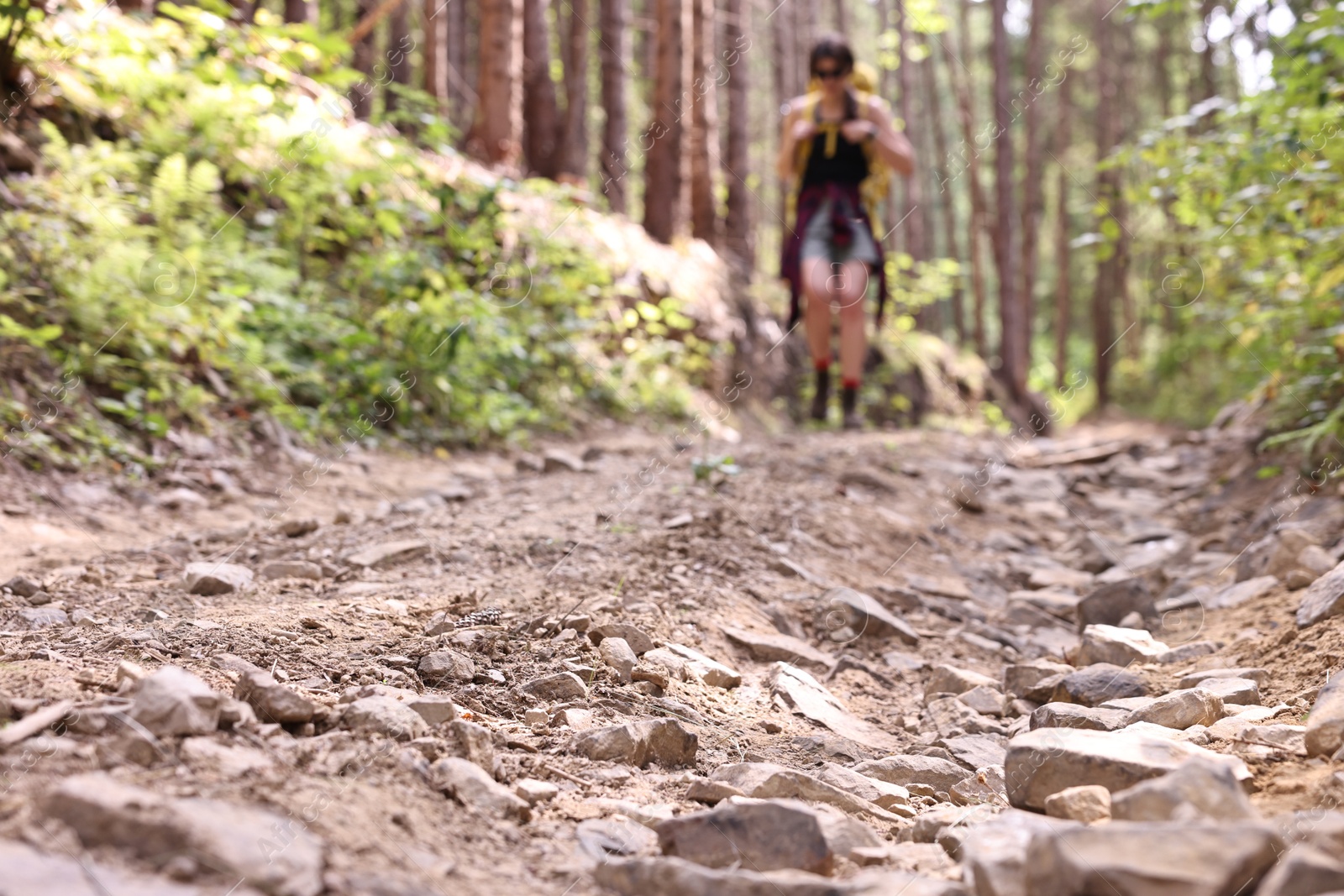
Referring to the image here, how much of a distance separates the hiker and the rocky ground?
1942 mm

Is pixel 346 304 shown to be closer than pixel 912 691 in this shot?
No

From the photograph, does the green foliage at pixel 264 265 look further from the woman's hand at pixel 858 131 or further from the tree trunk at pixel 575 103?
the tree trunk at pixel 575 103

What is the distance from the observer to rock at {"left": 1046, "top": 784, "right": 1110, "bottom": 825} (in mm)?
1715

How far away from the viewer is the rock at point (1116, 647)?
299 cm

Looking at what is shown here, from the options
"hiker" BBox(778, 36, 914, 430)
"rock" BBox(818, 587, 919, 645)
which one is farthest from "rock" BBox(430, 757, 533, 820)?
"hiker" BBox(778, 36, 914, 430)

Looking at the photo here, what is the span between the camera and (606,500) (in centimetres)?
429

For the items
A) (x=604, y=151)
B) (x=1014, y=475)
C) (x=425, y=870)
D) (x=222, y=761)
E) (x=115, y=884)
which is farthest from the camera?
(x=604, y=151)

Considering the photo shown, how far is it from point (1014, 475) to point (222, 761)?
588cm

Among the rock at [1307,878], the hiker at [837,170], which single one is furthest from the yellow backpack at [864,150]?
the rock at [1307,878]

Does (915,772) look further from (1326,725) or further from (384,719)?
(384,719)

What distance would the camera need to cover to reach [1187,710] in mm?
Answer: 2240

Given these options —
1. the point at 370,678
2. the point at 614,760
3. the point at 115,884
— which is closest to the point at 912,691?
the point at 614,760

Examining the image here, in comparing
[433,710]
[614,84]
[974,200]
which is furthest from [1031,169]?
[433,710]

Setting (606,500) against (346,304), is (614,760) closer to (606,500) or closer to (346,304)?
(606,500)
